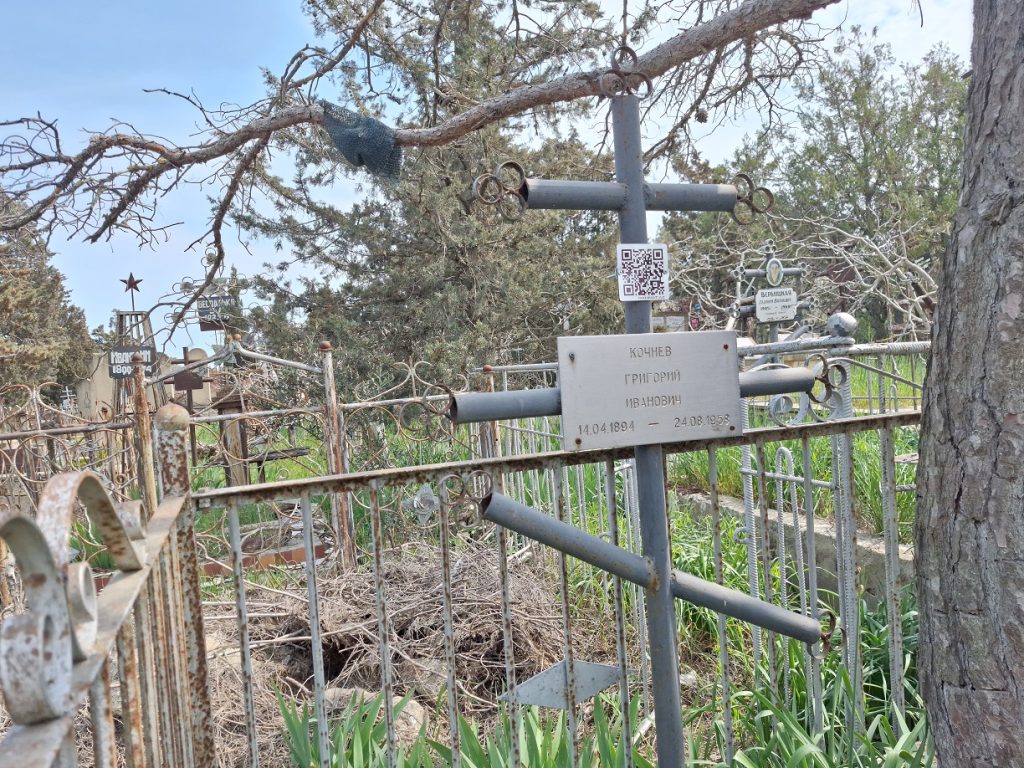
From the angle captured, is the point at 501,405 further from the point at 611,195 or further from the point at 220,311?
the point at 220,311

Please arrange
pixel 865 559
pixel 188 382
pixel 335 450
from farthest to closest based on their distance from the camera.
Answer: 1. pixel 188 382
2. pixel 335 450
3. pixel 865 559

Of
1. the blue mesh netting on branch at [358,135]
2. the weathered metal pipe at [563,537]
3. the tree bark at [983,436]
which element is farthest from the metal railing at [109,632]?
→ the blue mesh netting on branch at [358,135]

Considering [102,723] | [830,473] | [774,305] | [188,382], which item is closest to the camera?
[102,723]

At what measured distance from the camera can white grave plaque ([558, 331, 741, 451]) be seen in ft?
5.62

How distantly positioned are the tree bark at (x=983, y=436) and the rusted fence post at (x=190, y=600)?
1695mm

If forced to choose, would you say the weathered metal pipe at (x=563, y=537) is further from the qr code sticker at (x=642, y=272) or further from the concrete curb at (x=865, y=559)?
the concrete curb at (x=865, y=559)

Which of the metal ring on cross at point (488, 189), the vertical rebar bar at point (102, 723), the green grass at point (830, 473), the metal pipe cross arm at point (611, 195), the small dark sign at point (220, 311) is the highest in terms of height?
the small dark sign at point (220, 311)

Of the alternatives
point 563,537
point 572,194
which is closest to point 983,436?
point 563,537

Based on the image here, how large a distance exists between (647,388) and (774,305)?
560cm

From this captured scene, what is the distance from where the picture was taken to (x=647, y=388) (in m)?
1.80

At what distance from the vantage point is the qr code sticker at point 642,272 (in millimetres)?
1801

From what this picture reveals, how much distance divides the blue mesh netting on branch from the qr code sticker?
247cm

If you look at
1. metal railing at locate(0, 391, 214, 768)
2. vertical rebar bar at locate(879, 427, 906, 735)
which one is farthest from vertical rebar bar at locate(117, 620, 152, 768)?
vertical rebar bar at locate(879, 427, 906, 735)

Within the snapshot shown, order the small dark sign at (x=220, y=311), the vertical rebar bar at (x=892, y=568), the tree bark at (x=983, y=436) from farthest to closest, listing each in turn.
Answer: the small dark sign at (x=220, y=311) → the vertical rebar bar at (x=892, y=568) → the tree bark at (x=983, y=436)
